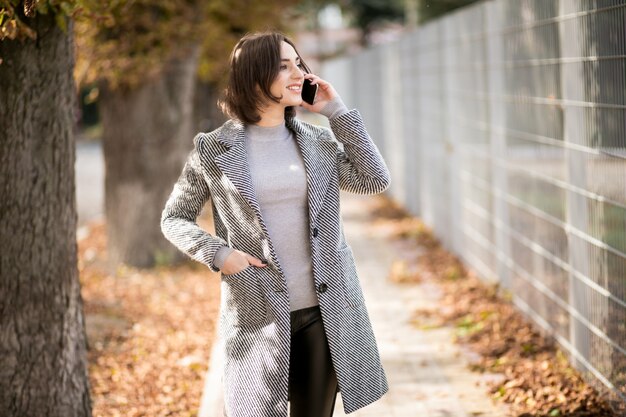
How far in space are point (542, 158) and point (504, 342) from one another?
1262 millimetres

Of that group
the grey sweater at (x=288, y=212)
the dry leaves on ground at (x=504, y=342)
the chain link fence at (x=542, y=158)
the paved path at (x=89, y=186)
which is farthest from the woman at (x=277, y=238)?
the paved path at (x=89, y=186)

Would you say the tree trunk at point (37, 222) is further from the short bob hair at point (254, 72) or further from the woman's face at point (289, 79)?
the woman's face at point (289, 79)

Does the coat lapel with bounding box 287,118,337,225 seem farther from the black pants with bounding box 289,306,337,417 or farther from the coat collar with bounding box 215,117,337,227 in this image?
the black pants with bounding box 289,306,337,417

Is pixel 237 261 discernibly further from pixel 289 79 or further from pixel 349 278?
pixel 289 79

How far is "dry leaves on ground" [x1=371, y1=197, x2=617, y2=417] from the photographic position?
5.45m

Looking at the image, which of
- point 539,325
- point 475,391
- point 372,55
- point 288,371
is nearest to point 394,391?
point 475,391

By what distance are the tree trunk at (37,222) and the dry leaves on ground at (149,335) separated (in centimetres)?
108

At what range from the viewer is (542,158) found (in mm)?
6766

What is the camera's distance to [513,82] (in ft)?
25.0

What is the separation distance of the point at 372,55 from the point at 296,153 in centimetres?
1520

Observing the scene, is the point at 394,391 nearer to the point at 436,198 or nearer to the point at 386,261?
the point at 386,261

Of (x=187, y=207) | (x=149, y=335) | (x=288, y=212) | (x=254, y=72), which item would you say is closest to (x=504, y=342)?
(x=149, y=335)

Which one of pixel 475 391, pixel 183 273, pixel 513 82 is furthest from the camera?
pixel 183 273

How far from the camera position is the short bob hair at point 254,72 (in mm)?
3697
